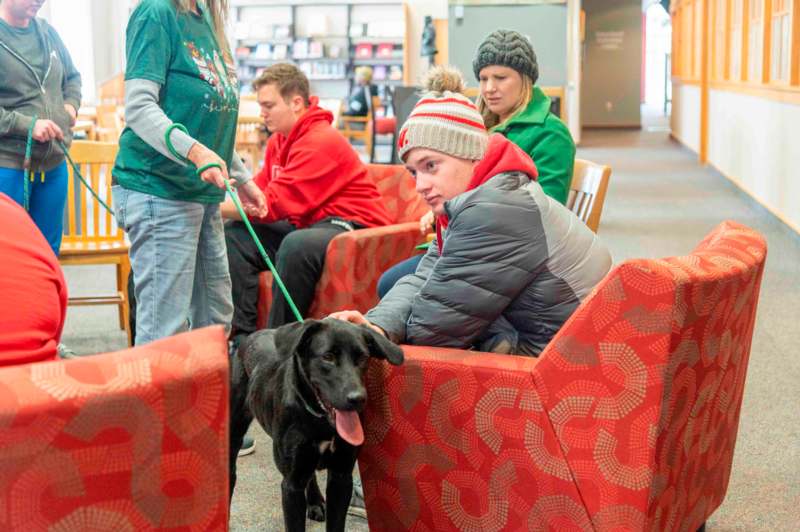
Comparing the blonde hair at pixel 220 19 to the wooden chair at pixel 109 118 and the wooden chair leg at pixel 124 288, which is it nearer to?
the wooden chair leg at pixel 124 288

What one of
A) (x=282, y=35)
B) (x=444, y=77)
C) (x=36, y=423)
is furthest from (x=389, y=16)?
(x=36, y=423)

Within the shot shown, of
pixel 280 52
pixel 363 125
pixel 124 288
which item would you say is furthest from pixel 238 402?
pixel 280 52

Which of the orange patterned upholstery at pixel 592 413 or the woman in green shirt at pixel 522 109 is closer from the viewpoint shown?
the orange patterned upholstery at pixel 592 413

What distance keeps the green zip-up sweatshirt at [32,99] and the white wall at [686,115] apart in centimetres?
1043

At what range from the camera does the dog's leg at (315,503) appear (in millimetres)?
2634

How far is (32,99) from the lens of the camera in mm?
3680

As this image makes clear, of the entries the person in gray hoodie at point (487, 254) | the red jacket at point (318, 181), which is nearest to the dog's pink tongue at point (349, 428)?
the person in gray hoodie at point (487, 254)

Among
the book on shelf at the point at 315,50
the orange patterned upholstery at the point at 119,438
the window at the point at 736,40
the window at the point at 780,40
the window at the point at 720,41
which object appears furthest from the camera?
the book on shelf at the point at 315,50

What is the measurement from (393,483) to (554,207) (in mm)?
665

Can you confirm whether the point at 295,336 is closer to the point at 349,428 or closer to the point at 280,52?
the point at 349,428

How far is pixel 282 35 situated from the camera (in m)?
17.8

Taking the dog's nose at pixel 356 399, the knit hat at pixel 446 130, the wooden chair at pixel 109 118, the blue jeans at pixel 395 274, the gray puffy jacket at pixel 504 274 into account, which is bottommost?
the dog's nose at pixel 356 399

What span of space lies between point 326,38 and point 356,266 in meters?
14.7

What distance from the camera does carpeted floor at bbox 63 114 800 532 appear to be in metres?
2.71
